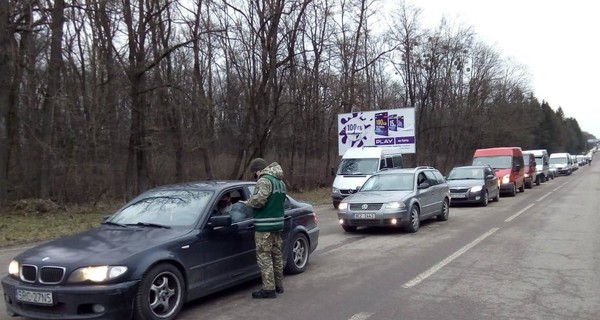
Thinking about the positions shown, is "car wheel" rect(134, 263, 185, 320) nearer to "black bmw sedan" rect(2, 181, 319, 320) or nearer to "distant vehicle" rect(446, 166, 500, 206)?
"black bmw sedan" rect(2, 181, 319, 320)

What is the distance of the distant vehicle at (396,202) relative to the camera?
1213 cm

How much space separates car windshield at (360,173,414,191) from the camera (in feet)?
44.0

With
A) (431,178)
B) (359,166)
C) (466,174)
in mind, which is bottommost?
(466,174)

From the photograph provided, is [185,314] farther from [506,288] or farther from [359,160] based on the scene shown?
[359,160]

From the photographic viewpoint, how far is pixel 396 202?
12164mm

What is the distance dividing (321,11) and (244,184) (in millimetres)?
31123

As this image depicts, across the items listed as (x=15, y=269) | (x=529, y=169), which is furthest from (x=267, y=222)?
(x=529, y=169)

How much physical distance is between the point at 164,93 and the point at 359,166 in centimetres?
994

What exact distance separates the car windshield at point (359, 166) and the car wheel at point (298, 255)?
12.9m

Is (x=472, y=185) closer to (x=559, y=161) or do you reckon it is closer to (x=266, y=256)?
(x=266, y=256)

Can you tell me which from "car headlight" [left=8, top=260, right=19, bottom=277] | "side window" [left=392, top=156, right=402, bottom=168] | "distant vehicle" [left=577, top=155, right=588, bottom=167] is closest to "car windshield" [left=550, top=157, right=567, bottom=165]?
"side window" [left=392, top=156, right=402, bottom=168]

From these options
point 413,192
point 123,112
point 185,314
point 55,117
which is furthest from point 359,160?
point 185,314

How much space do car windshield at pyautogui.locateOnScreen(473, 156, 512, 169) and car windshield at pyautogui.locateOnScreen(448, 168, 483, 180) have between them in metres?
5.56

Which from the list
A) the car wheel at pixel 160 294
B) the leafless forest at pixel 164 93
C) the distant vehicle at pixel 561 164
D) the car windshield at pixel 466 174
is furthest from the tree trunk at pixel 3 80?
the distant vehicle at pixel 561 164
